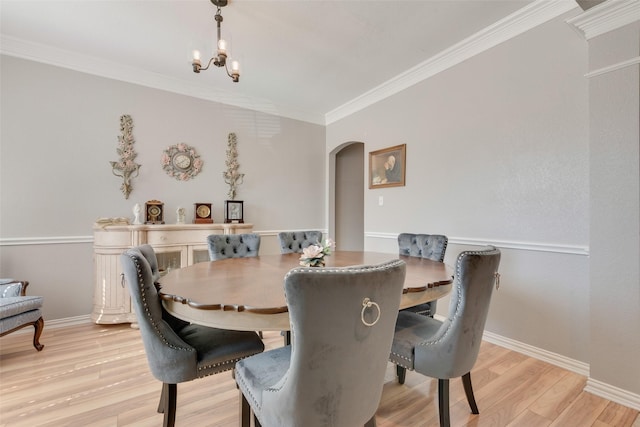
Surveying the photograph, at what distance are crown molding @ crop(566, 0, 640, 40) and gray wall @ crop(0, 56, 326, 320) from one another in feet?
11.7

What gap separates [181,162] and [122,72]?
44.4 inches

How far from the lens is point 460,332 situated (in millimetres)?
1304

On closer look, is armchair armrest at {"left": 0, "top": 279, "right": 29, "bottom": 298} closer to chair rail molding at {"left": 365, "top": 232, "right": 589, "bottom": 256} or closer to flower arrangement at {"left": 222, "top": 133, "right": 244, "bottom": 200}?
flower arrangement at {"left": 222, "top": 133, "right": 244, "bottom": 200}

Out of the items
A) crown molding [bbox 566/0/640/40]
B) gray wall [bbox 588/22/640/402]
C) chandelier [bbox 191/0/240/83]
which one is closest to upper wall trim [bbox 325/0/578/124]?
crown molding [bbox 566/0/640/40]

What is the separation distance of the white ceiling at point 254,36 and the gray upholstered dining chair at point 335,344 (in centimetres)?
227

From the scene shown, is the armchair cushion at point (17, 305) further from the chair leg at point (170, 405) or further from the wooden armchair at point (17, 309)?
the chair leg at point (170, 405)

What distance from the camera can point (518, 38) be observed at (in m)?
2.37

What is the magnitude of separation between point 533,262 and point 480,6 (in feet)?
6.87

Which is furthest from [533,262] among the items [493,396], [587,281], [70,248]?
[70,248]

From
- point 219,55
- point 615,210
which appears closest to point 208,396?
point 219,55

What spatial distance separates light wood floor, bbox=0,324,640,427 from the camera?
1.56m

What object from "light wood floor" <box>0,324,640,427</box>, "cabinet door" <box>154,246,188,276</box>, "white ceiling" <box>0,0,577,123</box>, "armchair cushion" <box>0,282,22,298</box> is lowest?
"light wood floor" <box>0,324,640,427</box>

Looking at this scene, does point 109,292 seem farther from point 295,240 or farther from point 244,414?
point 244,414

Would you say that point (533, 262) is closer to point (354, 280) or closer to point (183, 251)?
point (354, 280)
